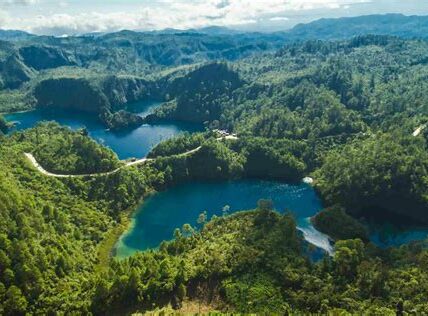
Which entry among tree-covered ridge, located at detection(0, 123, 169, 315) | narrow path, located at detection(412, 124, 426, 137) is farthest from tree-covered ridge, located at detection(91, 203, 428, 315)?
narrow path, located at detection(412, 124, 426, 137)

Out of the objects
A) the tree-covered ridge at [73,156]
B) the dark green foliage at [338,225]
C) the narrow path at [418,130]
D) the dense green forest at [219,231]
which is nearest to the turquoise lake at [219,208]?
the dark green foliage at [338,225]

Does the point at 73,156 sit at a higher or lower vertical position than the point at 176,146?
higher

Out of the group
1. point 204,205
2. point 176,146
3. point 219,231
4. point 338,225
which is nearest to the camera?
point 219,231

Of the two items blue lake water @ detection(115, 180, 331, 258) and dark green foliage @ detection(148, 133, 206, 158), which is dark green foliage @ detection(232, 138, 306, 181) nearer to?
blue lake water @ detection(115, 180, 331, 258)

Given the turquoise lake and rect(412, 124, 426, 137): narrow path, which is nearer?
the turquoise lake

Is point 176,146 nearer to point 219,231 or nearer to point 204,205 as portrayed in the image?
point 204,205

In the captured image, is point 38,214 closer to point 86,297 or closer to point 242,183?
point 86,297

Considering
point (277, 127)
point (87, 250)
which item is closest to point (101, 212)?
point (87, 250)

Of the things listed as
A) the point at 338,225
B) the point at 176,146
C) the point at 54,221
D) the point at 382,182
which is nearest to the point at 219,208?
the point at 338,225
